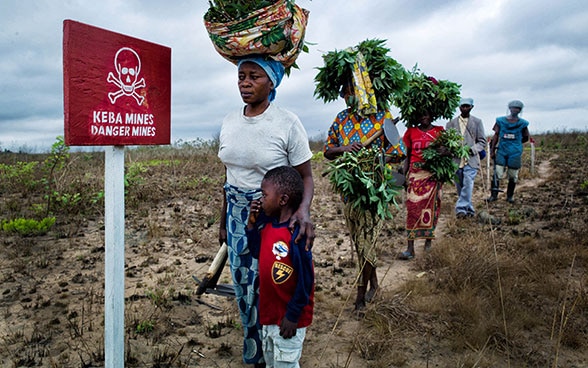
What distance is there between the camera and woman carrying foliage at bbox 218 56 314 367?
231 centimetres

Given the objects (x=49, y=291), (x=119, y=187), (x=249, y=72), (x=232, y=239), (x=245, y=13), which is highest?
(x=245, y=13)

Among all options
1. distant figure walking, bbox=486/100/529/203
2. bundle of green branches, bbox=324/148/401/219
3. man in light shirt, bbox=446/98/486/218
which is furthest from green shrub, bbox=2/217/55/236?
distant figure walking, bbox=486/100/529/203

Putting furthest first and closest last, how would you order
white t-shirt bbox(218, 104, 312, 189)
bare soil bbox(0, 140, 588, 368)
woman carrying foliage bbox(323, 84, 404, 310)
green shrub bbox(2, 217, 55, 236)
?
green shrub bbox(2, 217, 55, 236), woman carrying foliage bbox(323, 84, 404, 310), bare soil bbox(0, 140, 588, 368), white t-shirt bbox(218, 104, 312, 189)

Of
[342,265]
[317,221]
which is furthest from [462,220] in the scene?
[342,265]

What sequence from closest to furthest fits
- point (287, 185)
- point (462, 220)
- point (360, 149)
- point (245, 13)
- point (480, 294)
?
point (287, 185), point (245, 13), point (360, 149), point (480, 294), point (462, 220)

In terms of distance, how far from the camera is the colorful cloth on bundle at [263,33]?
2236 millimetres

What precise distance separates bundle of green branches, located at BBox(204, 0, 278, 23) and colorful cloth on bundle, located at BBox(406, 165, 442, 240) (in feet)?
10.9

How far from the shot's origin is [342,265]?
15.9ft

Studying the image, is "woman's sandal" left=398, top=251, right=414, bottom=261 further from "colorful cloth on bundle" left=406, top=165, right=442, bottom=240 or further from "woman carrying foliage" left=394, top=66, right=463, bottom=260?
"colorful cloth on bundle" left=406, top=165, right=442, bottom=240

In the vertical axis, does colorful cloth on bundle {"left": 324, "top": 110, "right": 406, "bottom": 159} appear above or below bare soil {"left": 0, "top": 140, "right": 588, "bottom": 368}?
above

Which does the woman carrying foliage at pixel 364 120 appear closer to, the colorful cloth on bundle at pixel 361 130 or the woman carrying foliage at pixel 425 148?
the colorful cloth on bundle at pixel 361 130

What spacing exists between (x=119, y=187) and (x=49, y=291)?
2499mm

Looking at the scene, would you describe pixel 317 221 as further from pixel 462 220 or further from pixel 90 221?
pixel 90 221

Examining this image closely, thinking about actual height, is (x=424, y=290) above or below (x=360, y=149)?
below
